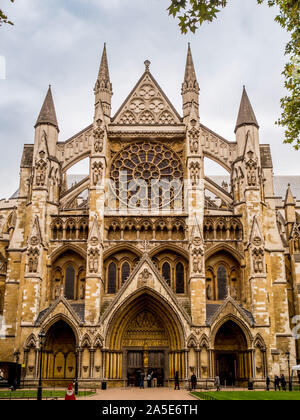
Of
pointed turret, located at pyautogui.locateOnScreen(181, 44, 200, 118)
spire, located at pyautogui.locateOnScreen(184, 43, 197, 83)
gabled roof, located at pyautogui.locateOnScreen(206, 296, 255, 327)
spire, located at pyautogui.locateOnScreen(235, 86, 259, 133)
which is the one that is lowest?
gabled roof, located at pyautogui.locateOnScreen(206, 296, 255, 327)

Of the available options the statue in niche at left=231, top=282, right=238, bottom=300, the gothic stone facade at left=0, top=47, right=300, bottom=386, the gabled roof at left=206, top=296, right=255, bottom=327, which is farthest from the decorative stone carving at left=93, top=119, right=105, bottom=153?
the gabled roof at left=206, top=296, right=255, bottom=327

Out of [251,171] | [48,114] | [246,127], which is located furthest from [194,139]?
[48,114]

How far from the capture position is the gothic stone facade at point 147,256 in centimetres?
3152

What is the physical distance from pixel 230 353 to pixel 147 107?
66.4ft

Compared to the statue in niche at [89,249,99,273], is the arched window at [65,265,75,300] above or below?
below

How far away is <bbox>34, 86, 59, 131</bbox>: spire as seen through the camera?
37.4 metres

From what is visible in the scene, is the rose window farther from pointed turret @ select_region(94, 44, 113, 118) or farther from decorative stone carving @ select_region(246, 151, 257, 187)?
decorative stone carving @ select_region(246, 151, 257, 187)

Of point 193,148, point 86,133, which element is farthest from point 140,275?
point 86,133

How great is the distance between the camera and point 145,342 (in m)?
33.2

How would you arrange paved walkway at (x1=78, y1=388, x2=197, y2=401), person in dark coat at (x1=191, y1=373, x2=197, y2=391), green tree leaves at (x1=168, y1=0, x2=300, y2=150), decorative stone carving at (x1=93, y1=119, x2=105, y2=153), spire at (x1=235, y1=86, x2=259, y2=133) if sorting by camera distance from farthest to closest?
spire at (x1=235, y1=86, x2=259, y2=133) < decorative stone carving at (x1=93, y1=119, x2=105, y2=153) < person in dark coat at (x1=191, y1=373, x2=197, y2=391) < paved walkway at (x1=78, y1=388, x2=197, y2=401) < green tree leaves at (x1=168, y1=0, x2=300, y2=150)

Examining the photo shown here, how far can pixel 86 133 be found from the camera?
126ft

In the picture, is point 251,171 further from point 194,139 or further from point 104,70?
point 104,70

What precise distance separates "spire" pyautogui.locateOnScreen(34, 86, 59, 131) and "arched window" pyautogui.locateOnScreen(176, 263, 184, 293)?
1465 cm

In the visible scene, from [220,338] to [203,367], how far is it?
326 centimetres
